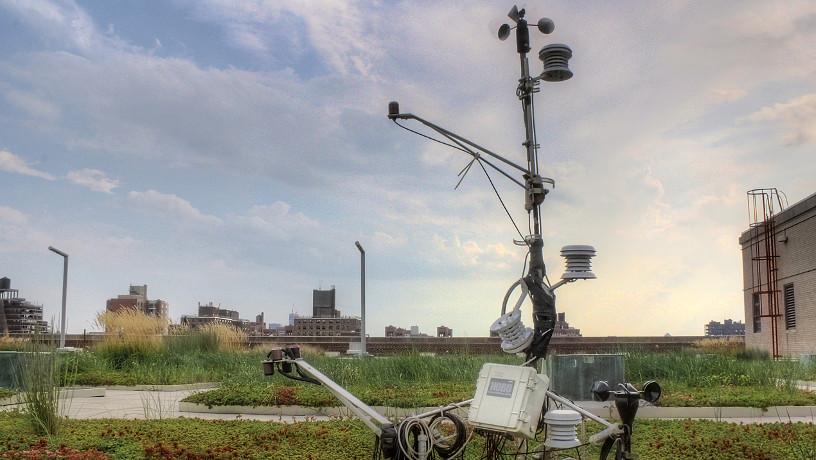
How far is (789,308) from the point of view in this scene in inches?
1122

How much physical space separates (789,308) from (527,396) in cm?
2688

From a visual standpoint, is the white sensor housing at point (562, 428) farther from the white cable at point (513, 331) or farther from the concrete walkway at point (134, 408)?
the concrete walkway at point (134, 408)

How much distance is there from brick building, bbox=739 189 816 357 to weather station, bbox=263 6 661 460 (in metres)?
22.6

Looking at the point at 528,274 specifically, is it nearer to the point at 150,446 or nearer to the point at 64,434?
the point at 150,446

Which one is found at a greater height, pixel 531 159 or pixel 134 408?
pixel 531 159

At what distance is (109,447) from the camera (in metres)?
7.11

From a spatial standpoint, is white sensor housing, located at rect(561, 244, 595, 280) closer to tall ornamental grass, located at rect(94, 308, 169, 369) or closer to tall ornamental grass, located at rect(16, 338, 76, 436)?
tall ornamental grass, located at rect(16, 338, 76, 436)

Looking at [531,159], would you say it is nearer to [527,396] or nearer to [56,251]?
[527,396]

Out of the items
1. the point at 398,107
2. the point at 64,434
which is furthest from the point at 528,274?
the point at 64,434

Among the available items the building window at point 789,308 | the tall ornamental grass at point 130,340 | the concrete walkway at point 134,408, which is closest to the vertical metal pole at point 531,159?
the concrete walkway at point 134,408

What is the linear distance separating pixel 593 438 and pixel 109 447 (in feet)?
14.5

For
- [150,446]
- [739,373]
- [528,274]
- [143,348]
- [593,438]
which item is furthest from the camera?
[143,348]

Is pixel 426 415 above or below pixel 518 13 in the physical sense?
below

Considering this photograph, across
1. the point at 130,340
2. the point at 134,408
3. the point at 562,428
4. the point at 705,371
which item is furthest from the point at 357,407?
the point at 130,340
